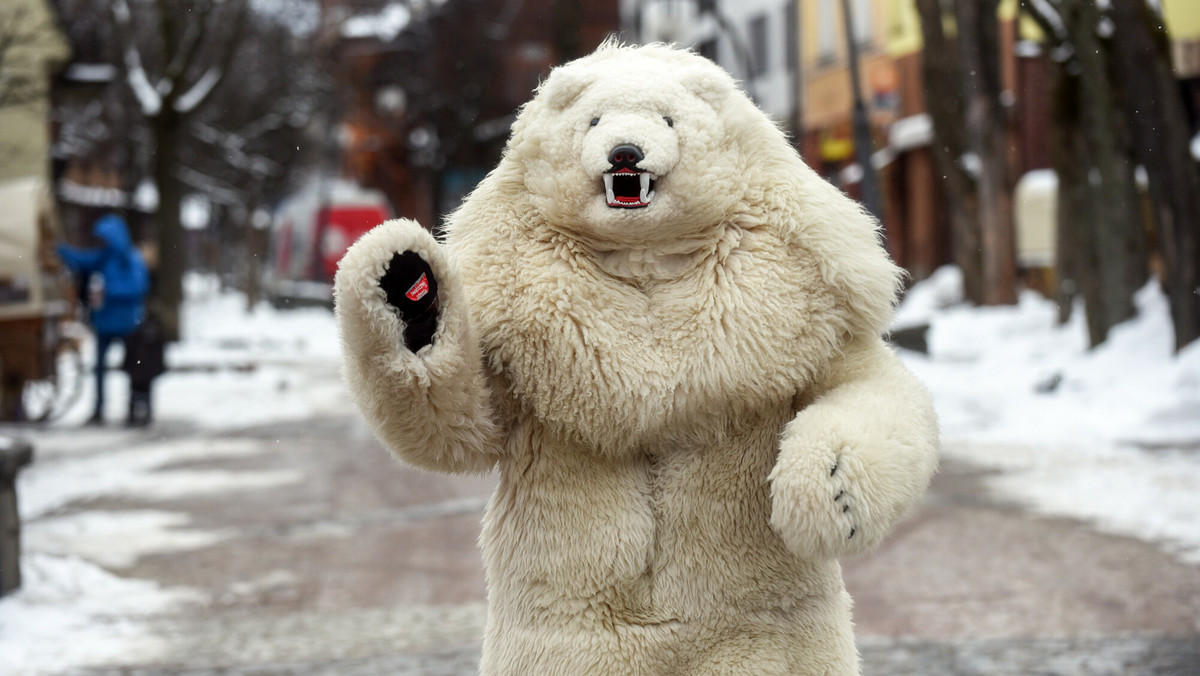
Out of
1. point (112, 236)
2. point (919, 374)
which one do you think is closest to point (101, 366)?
point (112, 236)

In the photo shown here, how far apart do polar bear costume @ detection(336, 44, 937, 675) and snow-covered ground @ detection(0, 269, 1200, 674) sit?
42 cm

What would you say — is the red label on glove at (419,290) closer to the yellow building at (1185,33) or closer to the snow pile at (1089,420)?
the snow pile at (1089,420)

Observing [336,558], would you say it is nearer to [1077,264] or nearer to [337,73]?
[1077,264]

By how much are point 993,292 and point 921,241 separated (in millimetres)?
12107

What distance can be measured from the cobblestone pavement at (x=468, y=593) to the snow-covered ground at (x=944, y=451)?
25 cm

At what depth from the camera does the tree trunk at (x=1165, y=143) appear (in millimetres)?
10883

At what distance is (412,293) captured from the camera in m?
2.33

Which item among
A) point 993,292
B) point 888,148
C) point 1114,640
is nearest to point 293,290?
point 888,148

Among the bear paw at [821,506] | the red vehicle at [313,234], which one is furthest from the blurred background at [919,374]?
the red vehicle at [313,234]

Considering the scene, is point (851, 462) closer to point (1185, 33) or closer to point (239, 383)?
point (239, 383)

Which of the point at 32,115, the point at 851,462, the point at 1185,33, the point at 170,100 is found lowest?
the point at 851,462

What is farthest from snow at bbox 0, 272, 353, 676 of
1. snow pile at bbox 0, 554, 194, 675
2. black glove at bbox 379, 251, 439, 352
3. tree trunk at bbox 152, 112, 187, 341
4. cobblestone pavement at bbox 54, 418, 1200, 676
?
black glove at bbox 379, 251, 439, 352

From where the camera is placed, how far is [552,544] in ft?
8.36

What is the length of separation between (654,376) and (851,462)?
0.37 m
